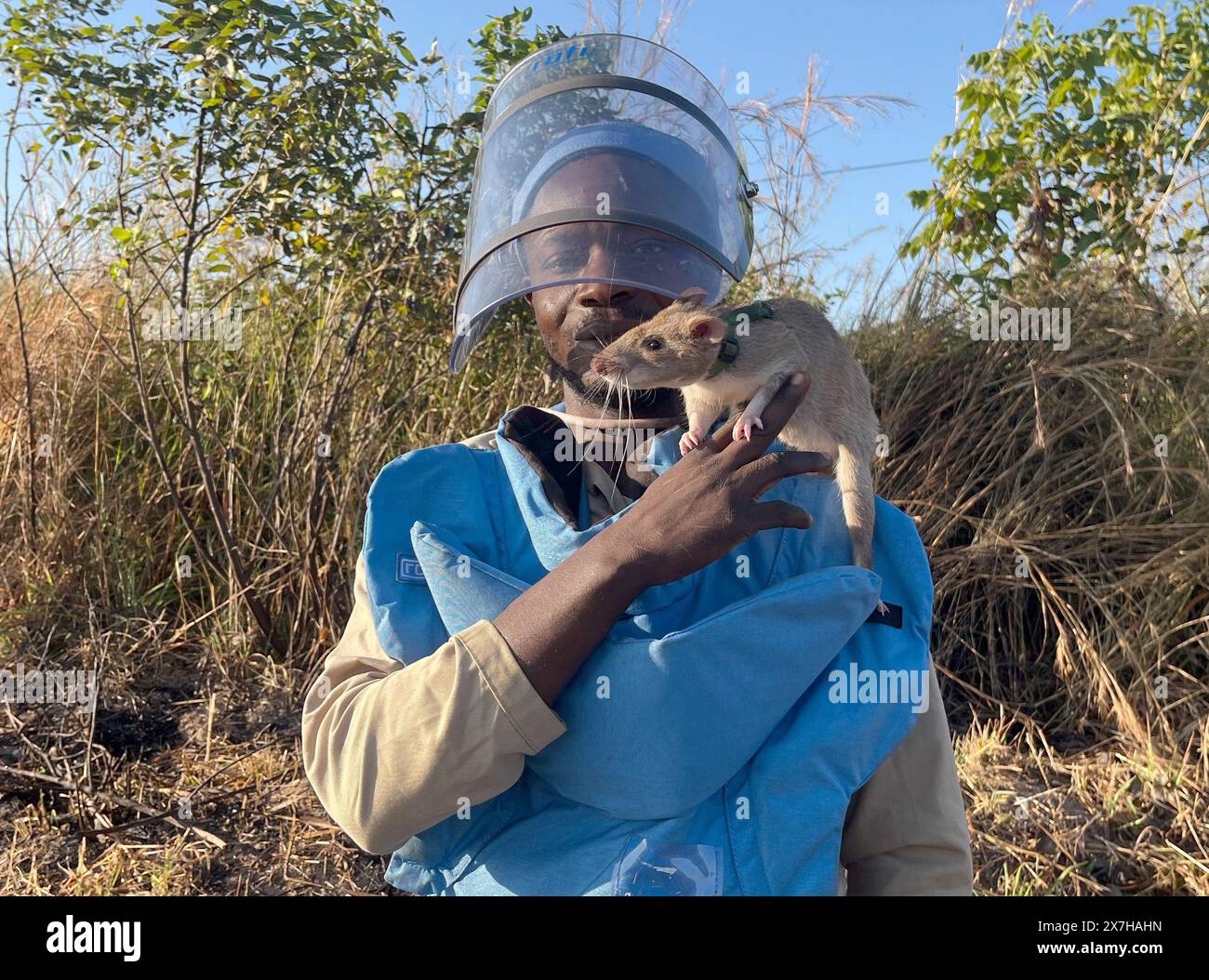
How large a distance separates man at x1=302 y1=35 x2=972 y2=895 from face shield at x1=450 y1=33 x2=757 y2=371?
0.24ft

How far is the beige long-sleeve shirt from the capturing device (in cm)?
129

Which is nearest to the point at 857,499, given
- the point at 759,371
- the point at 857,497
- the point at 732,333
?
the point at 857,497

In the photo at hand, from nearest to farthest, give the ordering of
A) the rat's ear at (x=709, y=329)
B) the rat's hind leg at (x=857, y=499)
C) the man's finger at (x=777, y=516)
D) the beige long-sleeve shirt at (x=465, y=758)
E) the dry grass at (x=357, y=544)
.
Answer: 1. the beige long-sleeve shirt at (x=465, y=758)
2. the man's finger at (x=777, y=516)
3. the rat's hind leg at (x=857, y=499)
4. the rat's ear at (x=709, y=329)
5. the dry grass at (x=357, y=544)

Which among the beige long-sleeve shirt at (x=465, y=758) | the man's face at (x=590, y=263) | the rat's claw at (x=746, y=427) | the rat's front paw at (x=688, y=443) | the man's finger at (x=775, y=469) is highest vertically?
the man's face at (x=590, y=263)

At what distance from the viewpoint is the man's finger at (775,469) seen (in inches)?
55.7

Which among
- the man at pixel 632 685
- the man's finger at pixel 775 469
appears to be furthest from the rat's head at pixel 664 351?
the man's finger at pixel 775 469

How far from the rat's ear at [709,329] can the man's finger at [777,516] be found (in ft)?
1.66

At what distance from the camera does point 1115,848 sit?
2.98 m

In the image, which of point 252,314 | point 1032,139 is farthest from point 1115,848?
point 252,314

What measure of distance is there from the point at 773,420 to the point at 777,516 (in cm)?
18

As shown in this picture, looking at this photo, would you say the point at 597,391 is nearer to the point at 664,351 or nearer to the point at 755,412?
the point at 664,351

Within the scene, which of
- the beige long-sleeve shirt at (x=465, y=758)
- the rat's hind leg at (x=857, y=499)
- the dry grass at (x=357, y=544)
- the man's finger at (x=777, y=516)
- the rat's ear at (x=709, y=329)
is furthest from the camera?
the dry grass at (x=357, y=544)

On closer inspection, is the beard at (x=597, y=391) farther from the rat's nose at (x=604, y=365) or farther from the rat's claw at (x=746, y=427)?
the rat's claw at (x=746, y=427)
